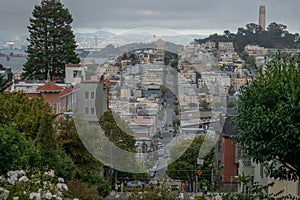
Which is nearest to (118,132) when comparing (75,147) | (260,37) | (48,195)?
(75,147)

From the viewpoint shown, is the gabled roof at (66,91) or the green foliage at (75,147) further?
the gabled roof at (66,91)

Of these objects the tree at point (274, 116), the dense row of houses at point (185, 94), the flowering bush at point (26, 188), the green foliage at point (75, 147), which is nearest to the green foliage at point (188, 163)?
the dense row of houses at point (185, 94)

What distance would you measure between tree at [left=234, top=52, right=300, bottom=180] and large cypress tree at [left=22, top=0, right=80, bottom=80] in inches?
A: 1031

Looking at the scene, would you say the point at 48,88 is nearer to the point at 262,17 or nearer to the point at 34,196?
the point at 34,196

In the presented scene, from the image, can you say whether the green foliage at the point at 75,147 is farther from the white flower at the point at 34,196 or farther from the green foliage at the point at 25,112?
the white flower at the point at 34,196

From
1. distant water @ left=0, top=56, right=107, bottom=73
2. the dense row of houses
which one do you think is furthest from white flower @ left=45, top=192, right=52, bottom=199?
distant water @ left=0, top=56, right=107, bottom=73

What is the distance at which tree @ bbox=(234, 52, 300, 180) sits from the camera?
268 inches

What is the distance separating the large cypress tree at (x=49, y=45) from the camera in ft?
108

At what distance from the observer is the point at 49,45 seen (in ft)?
109

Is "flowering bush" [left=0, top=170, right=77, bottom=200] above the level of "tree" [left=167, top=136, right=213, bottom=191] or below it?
above

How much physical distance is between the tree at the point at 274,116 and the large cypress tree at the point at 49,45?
26.2 metres

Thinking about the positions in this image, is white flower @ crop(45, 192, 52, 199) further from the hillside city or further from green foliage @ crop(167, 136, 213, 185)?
green foliage @ crop(167, 136, 213, 185)

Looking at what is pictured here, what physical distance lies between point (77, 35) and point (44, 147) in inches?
918

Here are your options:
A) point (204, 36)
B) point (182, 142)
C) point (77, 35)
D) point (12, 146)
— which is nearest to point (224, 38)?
point (204, 36)
